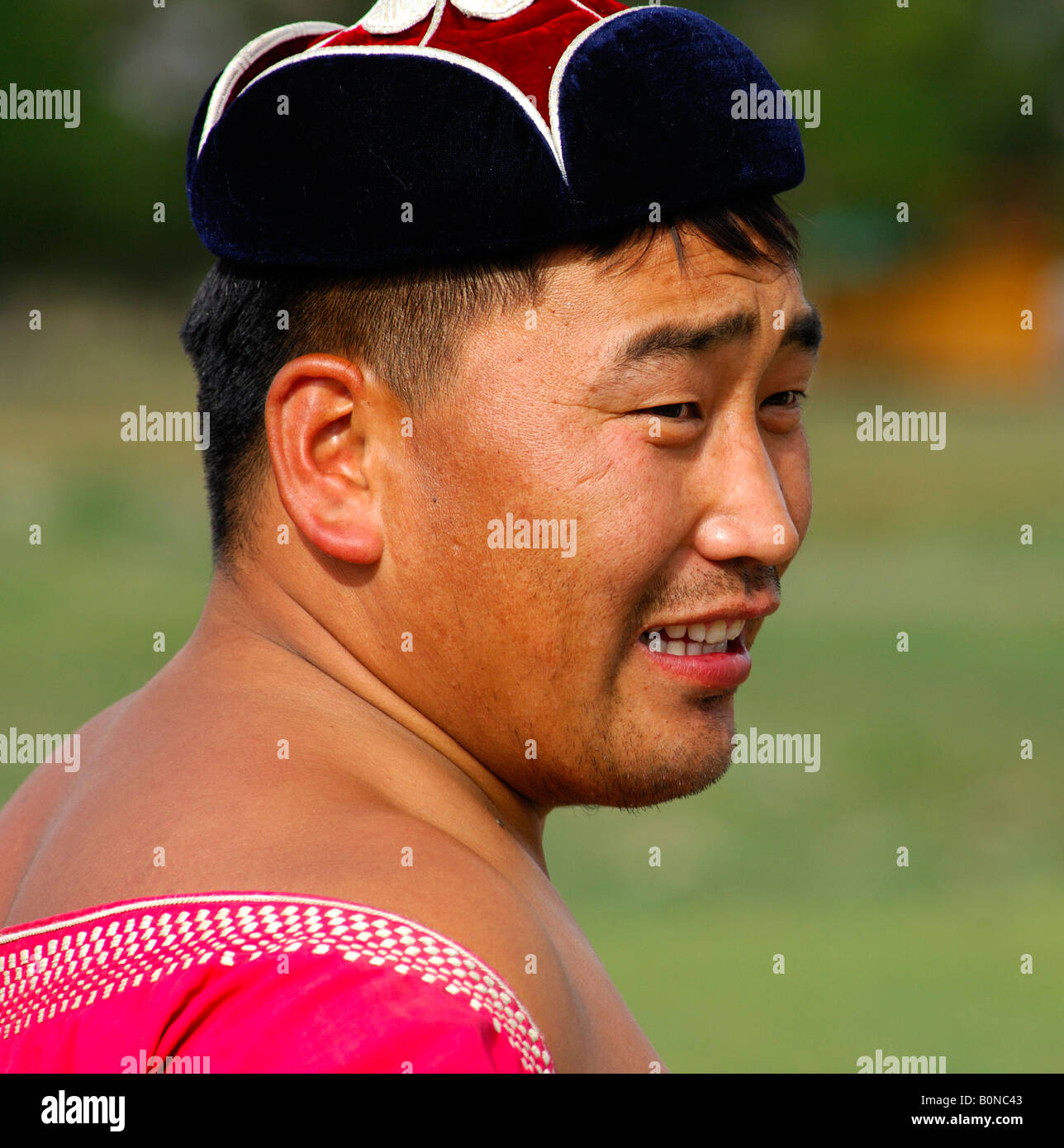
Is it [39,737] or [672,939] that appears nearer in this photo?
[672,939]

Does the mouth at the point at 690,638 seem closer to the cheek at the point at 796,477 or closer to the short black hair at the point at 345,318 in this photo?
→ the cheek at the point at 796,477

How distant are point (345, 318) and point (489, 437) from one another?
0.23 m

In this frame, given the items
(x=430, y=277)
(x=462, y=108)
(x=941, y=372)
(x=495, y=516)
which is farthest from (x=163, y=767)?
(x=941, y=372)

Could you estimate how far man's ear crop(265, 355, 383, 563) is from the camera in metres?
1.79

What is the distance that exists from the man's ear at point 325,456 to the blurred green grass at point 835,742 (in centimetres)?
435

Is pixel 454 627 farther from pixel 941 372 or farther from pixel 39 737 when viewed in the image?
pixel 941 372

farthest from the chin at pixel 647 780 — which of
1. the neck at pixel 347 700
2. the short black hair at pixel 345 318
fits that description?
the short black hair at pixel 345 318

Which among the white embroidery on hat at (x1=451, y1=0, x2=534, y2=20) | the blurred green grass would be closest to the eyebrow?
the white embroidery on hat at (x1=451, y1=0, x2=534, y2=20)

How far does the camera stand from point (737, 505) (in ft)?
5.85

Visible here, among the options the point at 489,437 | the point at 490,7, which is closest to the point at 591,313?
the point at 489,437

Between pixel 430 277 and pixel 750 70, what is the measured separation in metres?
0.48
